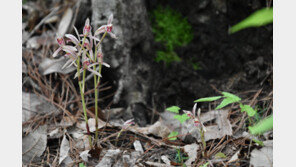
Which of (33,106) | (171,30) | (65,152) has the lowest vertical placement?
(65,152)

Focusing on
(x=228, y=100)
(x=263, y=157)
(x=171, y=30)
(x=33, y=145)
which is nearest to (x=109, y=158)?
(x=33, y=145)

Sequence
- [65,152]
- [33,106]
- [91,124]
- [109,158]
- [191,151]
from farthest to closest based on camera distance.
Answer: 1. [33,106]
2. [91,124]
3. [65,152]
4. [191,151]
5. [109,158]

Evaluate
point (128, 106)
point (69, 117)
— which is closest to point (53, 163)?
point (69, 117)

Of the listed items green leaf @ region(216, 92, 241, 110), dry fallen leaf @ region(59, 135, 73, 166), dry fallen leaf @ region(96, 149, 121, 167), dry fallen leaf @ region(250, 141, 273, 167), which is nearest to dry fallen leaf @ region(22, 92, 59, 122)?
dry fallen leaf @ region(59, 135, 73, 166)

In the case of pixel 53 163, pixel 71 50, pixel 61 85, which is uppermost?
pixel 71 50

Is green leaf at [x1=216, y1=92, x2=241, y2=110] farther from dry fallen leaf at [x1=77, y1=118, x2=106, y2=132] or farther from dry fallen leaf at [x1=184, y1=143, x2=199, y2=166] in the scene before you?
dry fallen leaf at [x1=77, y1=118, x2=106, y2=132]

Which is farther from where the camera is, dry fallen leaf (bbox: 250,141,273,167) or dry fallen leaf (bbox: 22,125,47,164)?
dry fallen leaf (bbox: 22,125,47,164)

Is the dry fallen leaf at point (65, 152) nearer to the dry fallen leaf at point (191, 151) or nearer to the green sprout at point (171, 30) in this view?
the dry fallen leaf at point (191, 151)

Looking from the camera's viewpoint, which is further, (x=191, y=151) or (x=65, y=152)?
(x=65, y=152)

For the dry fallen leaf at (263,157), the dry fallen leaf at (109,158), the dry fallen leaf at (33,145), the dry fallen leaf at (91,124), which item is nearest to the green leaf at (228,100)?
the dry fallen leaf at (263,157)

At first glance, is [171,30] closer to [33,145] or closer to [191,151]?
[191,151]

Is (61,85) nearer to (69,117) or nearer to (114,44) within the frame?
(69,117)
